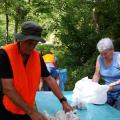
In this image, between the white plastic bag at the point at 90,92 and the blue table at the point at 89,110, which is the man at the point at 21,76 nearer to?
the blue table at the point at 89,110

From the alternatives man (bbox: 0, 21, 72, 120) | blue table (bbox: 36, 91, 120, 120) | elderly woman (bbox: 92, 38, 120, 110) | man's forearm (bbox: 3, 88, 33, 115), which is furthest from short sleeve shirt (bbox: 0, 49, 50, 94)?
elderly woman (bbox: 92, 38, 120, 110)

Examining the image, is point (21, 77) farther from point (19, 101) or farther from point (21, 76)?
point (19, 101)

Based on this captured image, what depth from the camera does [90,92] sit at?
5371 mm

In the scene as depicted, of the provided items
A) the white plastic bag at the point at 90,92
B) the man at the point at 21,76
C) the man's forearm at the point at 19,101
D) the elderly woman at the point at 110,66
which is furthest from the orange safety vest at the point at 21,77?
the white plastic bag at the point at 90,92

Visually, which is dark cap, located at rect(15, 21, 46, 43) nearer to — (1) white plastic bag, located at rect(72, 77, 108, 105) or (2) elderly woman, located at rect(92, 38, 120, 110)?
(2) elderly woman, located at rect(92, 38, 120, 110)

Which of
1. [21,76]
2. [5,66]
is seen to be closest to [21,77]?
[21,76]

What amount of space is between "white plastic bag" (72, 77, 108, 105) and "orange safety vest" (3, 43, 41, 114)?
2.07 meters

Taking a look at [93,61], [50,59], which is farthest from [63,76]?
[93,61]

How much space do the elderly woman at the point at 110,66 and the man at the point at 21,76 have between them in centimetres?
193

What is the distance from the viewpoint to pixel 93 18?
1254 cm

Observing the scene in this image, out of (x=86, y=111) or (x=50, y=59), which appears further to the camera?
(x=50, y=59)

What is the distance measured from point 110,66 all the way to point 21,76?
225cm

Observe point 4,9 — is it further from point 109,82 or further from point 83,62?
point 109,82

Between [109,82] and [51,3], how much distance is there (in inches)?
496
